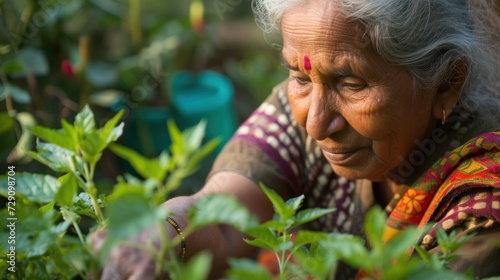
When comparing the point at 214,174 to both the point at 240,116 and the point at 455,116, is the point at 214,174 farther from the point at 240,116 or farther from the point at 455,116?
the point at 240,116

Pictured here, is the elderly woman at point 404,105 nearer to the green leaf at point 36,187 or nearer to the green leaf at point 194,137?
the green leaf at point 36,187

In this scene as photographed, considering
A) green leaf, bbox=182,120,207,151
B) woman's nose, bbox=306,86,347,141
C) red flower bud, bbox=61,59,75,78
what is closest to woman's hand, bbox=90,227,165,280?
green leaf, bbox=182,120,207,151

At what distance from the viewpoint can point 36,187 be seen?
1.10 metres

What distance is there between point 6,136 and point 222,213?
1.49 metres

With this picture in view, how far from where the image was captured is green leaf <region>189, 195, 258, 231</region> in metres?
0.87

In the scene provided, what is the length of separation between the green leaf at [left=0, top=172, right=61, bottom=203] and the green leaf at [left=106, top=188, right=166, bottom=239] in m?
0.24

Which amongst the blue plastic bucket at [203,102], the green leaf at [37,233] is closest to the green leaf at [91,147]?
the green leaf at [37,233]

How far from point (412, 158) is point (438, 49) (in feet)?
0.94

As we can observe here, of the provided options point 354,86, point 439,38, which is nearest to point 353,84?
point 354,86

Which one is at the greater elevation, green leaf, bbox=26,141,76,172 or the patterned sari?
green leaf, bbox=26,141,76,172

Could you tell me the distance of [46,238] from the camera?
1.02 m

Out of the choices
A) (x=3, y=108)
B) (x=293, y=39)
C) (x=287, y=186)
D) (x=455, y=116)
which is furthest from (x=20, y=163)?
(x=455, y=116)

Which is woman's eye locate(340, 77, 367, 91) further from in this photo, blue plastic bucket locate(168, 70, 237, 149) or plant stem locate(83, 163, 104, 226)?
blue plastic bucket locate(168, 70, 237, 149)

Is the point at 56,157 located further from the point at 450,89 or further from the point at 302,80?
the point at 450,89
